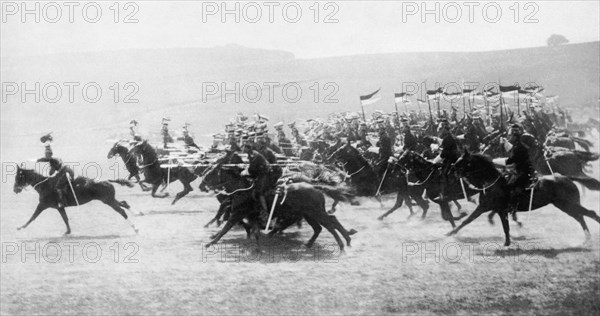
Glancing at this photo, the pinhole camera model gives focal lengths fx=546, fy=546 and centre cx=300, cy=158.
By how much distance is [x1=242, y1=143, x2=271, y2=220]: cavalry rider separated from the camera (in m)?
8.62

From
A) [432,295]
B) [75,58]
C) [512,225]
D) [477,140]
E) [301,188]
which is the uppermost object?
[75,58]

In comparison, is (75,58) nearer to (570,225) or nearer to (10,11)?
(10,11)

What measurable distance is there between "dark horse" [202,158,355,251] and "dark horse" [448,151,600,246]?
2195 mm

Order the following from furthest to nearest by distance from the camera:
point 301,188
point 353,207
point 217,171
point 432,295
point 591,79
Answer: point 591,79 < point 353,207 < point 217,171 < point 301,188 < point 432,295

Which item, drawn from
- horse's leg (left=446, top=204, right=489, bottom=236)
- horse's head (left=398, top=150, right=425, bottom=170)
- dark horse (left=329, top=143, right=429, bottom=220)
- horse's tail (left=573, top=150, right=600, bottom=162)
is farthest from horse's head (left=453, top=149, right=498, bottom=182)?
horse's tail (left=573, top=150, right=600, bottom=162)

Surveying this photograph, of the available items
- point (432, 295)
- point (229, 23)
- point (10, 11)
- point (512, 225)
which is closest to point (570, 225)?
point (512, 225)

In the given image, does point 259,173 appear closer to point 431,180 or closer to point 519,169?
point 431,180

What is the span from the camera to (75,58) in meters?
11.8

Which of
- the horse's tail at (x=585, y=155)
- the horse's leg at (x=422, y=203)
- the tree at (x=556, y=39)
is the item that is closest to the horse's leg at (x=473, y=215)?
Answer: the horse's leg at (x=422, y=203)

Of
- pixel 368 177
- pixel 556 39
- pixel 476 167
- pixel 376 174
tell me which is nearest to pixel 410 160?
pixel 376 174

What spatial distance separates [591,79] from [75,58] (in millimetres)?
14414

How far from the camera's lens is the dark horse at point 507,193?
8.59 m

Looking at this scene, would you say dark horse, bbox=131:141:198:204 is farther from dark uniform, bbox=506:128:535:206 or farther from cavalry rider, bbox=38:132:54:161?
dark uniform, bbox=506:128:535:206

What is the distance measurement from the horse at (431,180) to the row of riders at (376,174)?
2 cm
